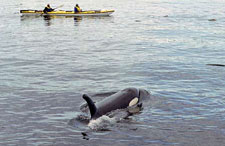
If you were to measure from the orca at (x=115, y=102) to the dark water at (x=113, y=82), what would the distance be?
599mm

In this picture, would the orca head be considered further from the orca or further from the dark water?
the dark water

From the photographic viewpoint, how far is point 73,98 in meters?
20.8

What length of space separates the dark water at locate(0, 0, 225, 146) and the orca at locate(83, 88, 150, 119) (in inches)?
23.6

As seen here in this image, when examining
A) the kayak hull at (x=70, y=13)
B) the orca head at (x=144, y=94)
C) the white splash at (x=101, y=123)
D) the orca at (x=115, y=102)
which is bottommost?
the white splash at (x=101, y=123)

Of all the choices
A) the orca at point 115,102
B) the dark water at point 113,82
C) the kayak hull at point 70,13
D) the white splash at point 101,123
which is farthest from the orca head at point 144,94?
the kayak hull at point 70,13

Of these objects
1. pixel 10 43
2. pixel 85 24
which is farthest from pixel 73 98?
pixel 85 24

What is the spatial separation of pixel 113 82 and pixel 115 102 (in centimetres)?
640

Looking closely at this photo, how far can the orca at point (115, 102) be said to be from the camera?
1650 centimetres

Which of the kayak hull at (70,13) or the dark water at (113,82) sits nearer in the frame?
the dark water at (113,82)

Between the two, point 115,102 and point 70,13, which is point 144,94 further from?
point 70,13

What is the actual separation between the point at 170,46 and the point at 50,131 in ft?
87.5

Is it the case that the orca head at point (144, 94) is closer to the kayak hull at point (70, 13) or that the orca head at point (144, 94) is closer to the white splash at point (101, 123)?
the white splash at point (101, 123)

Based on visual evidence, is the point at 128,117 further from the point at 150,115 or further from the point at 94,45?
the point at 94,45

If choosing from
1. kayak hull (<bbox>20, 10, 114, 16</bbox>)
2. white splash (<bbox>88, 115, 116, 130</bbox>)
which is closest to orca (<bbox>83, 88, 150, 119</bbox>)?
white splash (<bbox>88, 115, 116, 130</bbox>)
